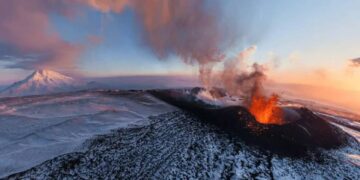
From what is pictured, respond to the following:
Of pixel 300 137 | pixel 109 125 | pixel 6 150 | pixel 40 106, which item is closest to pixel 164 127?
pixel 109 125

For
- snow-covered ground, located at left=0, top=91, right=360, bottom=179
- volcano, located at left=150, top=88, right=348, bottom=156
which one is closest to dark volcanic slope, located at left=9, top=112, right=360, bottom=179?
snow-covered ground, located at left=0, top=91, right=360, bottom=179

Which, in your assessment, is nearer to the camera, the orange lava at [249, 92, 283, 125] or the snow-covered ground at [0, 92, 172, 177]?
the snow-covered ground at [0, 92, 172, 177]

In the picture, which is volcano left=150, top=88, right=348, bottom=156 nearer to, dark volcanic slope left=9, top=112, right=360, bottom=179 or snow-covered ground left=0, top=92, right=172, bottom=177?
dark volcanic slope left=9, top=112, right=360, bottom=179

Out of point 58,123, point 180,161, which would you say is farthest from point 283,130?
point 58,123

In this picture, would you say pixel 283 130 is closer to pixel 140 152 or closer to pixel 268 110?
pixel 268 110

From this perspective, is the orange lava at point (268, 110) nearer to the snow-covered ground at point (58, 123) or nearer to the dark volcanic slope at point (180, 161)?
the dark volcanic slope at point (180, 161)

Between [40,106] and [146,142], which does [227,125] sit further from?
[40,106]
